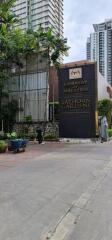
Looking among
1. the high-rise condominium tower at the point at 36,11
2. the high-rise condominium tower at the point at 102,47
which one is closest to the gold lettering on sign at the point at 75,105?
the high-rise condominium tower at the point at 36,11

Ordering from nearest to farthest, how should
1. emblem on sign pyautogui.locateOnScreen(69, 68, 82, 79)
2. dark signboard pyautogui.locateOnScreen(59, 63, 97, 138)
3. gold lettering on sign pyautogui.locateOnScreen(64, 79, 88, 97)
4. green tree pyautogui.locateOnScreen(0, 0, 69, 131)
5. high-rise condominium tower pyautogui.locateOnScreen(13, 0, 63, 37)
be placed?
dark signboard pyautogui.locateOnScreen(59, 63, 97, 138) → gold lettering on sign pyautogui.locateOnScreen(64, 79, 88, 97) → emblem on sign pyautogui.locateOnScreen(69, 68, 82, 79) → green tree pyautogui.locateOnScreen(0, 0, 69, 131) → high-rise condominium tower pyautogui.locateOnScreen(13, 0, 63, 37)

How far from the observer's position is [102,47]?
7181 centimetres

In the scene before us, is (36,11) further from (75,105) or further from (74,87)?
(75,105)

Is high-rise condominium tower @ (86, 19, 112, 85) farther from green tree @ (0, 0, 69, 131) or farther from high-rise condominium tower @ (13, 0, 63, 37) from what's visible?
green tree @ (0, 0, 69, 131)

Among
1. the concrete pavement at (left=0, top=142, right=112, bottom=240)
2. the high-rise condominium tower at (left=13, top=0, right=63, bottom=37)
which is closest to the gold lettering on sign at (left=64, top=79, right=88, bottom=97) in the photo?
the high-rise condominium tower at (left=13, top=0, right=63, bottom=37)

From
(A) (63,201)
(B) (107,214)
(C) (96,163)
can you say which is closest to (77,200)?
(A) (63,201)

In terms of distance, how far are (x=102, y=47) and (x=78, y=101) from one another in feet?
137

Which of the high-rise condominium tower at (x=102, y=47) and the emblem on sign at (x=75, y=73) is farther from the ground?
the high-rise condominium tower at (x=102, y=47)

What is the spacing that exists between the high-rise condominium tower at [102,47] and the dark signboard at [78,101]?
1438 inches

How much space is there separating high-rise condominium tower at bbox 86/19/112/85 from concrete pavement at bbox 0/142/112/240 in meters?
57.4

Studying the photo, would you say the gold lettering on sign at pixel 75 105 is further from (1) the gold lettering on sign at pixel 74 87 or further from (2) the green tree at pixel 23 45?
(2) the green tree at pixel 23 45

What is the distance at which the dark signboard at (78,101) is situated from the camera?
31781 mm

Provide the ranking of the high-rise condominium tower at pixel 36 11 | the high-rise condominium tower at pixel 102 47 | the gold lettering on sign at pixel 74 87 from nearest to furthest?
the gold lettering on sign at pixel 74 87
the high-rise condominium tower at pixel 36 11
the high-rise condominium tower at pixel 102 47

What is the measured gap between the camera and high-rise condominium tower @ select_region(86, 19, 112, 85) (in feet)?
231
